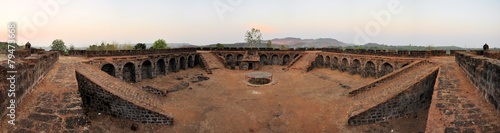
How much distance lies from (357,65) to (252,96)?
15785 millimetres

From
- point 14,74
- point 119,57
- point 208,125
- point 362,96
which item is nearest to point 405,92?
point 362,96

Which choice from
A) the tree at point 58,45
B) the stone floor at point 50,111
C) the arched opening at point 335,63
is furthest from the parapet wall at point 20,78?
the tree at point 58,45

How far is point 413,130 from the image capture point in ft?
40.2

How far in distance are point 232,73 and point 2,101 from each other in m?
24.7

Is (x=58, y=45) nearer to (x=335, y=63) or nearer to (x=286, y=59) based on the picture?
(x=286, y=59)

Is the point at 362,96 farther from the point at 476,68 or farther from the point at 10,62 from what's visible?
the point at 10,62

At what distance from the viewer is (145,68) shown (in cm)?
2712

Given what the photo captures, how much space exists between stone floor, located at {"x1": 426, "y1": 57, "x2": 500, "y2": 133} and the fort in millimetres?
26

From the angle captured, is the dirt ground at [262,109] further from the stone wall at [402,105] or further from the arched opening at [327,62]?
the arched opening at [327,62]

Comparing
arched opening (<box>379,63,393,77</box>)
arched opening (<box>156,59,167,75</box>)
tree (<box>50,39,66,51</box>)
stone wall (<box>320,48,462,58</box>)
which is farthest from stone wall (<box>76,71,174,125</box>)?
tree (<box>50,39,66,51</box>)

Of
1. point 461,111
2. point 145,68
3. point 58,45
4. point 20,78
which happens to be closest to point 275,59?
point 145,68

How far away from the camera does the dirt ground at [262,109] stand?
13.0 m

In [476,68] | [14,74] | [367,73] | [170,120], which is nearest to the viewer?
[14,74]

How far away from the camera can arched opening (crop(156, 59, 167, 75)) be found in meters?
29.1
